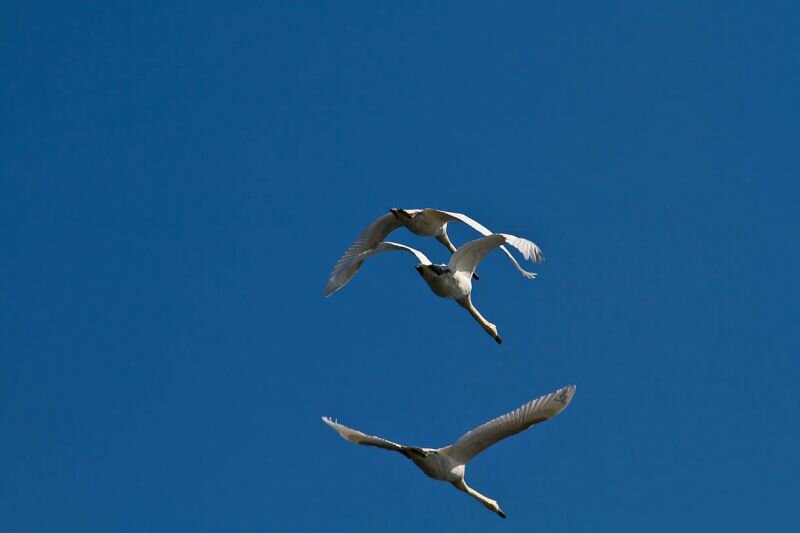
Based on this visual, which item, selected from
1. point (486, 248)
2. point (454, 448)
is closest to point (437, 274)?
point (486, 248)

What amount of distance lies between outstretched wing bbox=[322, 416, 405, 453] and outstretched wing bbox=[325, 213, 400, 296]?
26.8 ft

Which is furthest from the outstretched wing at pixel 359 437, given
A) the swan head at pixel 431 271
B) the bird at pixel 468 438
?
the swan head at pixel 431 271

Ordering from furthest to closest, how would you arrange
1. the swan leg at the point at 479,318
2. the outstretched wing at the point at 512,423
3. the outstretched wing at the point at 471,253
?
the swan leg at the point at 479,318 → the outstretched wing at the point at 471,253 → the outstretched wing at the point at 512,423

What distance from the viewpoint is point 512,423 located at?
3719cm

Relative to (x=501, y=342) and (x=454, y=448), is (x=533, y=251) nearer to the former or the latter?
(x=454, y=448)

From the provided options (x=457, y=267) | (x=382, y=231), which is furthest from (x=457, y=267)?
(x=382, y=231)

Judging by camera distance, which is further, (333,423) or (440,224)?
(440,224)

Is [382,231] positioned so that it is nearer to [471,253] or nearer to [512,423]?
[471,253]

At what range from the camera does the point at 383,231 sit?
45.5 meters

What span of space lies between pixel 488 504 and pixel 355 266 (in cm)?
743

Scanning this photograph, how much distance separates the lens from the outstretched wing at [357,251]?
4528cm

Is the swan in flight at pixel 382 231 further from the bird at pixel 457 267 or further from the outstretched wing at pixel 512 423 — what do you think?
the outstretched wing at pixel 512 423

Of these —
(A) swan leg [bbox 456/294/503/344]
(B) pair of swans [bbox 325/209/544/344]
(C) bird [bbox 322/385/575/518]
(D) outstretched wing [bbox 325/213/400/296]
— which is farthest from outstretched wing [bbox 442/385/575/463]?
(D) outstretched wing [bbox 325/213/400/296]

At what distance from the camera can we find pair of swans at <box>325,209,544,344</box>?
133ft
